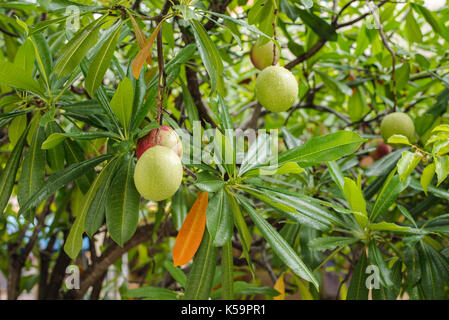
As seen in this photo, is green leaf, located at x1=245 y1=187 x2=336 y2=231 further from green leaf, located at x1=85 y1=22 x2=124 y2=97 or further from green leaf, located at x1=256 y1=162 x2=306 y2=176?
green leaf, located at x1=85 y1=22 x2=124 y2=97

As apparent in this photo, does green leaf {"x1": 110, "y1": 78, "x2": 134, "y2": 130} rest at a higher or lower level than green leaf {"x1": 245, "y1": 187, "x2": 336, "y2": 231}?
higher

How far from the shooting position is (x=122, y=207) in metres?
0.73

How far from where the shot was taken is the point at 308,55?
1.25 metres

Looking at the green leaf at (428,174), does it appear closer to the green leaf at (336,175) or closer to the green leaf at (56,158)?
the green leaf at (336,175)

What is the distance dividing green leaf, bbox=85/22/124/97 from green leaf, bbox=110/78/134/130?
51mm

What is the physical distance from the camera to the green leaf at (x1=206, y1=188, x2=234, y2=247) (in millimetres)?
665

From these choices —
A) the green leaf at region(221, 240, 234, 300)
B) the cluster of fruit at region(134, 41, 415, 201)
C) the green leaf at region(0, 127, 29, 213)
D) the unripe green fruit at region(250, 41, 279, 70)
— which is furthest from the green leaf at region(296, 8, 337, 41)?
the green leaf at region(0, 127, 29, 213)

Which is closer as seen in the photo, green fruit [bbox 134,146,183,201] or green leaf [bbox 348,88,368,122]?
green fruit [bbox 134,146,183,201]

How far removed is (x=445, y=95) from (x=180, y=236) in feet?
3.09

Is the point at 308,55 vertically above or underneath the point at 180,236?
above

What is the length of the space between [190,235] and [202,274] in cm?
8

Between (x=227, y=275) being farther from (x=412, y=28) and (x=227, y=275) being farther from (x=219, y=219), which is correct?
(x=412, y=28)
